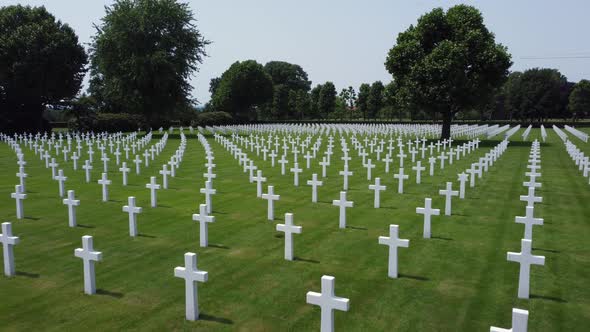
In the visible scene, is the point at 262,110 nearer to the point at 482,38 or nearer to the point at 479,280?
the point at 482,38

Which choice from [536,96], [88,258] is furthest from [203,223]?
[536,96]

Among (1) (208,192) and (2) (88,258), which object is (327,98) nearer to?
(1) (208,192)

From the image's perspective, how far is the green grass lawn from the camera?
5691mm

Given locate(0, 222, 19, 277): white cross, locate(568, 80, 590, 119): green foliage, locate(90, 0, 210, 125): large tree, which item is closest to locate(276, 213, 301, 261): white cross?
locate(0, 222, 19, 277): white cross

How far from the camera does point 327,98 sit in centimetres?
9144

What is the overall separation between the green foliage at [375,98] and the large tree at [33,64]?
5389cm

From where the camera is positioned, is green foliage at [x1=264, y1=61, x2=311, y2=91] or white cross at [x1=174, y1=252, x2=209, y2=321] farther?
green foliage at [x1=264, y1=61, x2=311, y2=91]

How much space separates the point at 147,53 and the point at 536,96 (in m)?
65.7

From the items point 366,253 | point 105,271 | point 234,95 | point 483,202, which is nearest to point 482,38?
point 483,202

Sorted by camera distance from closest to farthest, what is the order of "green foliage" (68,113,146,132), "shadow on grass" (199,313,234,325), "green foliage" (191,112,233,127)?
"shadow on grass" (199,313,234,325) < "green foliage" (68,113,146,132) < "green foliage" (191,112,233,127)

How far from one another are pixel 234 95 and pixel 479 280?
72821mm

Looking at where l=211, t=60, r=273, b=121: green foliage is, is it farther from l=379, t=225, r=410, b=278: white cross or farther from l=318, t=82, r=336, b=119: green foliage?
l=379, t=225, r=410, b=278: white cross

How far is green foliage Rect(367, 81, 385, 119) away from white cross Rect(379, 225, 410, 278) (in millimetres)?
82639

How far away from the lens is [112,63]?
143ft
